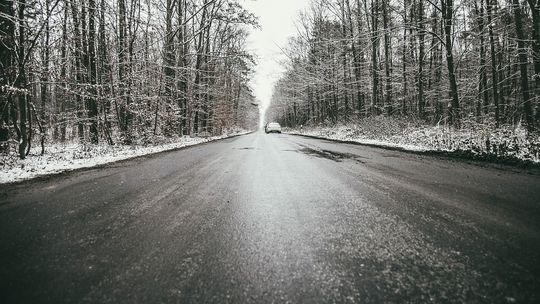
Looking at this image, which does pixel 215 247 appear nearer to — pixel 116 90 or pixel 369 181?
pixel 369 181

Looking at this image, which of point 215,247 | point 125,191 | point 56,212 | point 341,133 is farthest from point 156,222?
point 341,133

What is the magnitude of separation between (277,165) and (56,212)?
4.44 metres

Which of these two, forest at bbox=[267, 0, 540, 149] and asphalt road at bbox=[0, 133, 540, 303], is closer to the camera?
asphalt road at bbox=[0, 133, 540, 303]

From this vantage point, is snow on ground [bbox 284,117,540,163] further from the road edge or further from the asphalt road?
the asphalt road

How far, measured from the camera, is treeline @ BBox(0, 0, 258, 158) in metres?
8.01

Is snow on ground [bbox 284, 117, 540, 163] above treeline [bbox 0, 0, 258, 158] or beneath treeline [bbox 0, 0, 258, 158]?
beneath

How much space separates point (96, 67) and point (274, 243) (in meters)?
15.6

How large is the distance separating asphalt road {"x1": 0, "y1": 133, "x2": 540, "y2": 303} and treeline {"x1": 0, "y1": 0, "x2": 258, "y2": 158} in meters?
5.61

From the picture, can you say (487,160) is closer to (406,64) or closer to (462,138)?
(462,138)

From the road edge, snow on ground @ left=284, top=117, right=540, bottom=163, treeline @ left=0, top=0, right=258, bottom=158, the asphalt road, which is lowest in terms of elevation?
the asphalt road

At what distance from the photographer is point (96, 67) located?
46.4 ft

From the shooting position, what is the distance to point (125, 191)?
432 centimetres

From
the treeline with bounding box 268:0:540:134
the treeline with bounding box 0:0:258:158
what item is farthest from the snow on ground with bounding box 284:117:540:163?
the treeline with bounding box 0:0:258:158

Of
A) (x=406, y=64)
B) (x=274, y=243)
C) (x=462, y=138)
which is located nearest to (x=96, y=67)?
(x=274, y=243)
